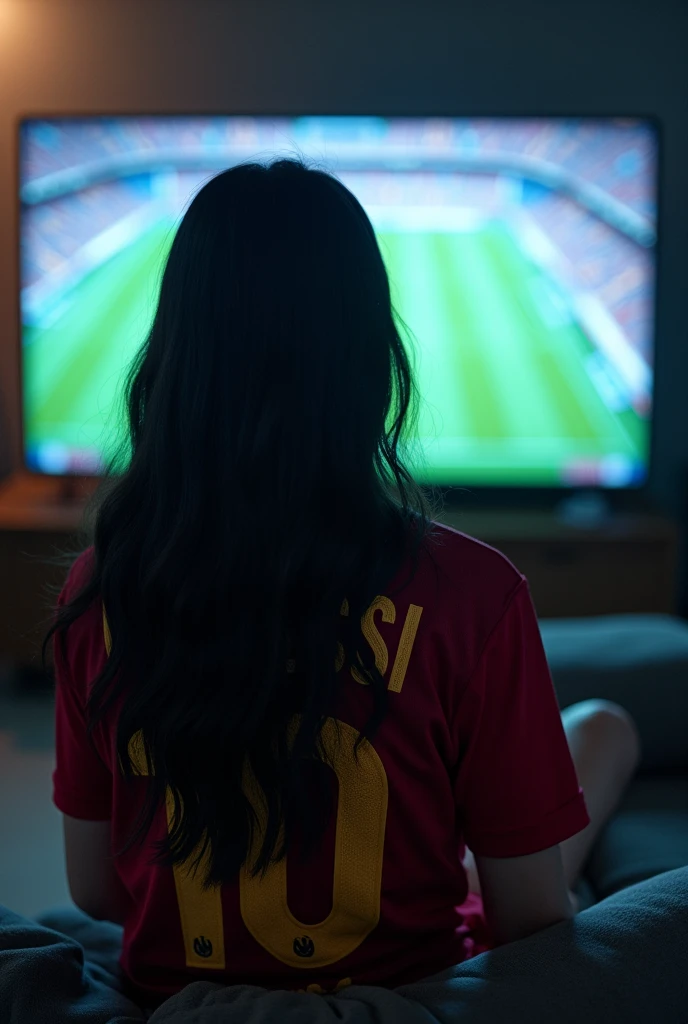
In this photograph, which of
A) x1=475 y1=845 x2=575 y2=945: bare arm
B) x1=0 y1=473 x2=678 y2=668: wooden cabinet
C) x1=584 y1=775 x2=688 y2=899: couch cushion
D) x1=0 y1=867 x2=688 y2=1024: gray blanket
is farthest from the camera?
x1=0 y1=473 x2=678 y2=668: wooden cabinet

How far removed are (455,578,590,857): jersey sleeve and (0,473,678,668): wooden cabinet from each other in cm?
193

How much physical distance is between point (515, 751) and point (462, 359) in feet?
7.51

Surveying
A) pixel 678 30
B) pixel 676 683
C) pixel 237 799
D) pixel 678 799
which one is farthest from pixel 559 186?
pixel 237 799

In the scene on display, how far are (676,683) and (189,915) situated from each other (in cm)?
118

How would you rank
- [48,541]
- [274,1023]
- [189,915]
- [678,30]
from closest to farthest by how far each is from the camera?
[274,1023] < [189,915] < [48,541] < [678,30]

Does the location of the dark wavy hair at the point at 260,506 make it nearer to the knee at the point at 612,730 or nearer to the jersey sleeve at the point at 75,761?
the jersey sleeve at the point at 75,761

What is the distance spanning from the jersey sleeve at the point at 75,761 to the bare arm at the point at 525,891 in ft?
1.35

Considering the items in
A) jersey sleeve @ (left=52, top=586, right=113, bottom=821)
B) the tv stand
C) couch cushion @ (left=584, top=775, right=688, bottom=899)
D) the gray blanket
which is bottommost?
couch cushion @ (left=584, top=775, right=688, bottom=899)

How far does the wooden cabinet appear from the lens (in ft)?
9.29

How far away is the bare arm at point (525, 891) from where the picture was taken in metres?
0.92

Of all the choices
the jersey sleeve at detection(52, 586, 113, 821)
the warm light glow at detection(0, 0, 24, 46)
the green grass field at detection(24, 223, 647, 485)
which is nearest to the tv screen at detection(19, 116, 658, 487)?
the green grass field at detection(24, 223, 647, 485)

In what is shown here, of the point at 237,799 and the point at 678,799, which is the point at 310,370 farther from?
the point at 678,799

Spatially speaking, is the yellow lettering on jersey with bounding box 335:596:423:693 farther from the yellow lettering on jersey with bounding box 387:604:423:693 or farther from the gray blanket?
the gray blanket

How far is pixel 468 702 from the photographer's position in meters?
0.84
